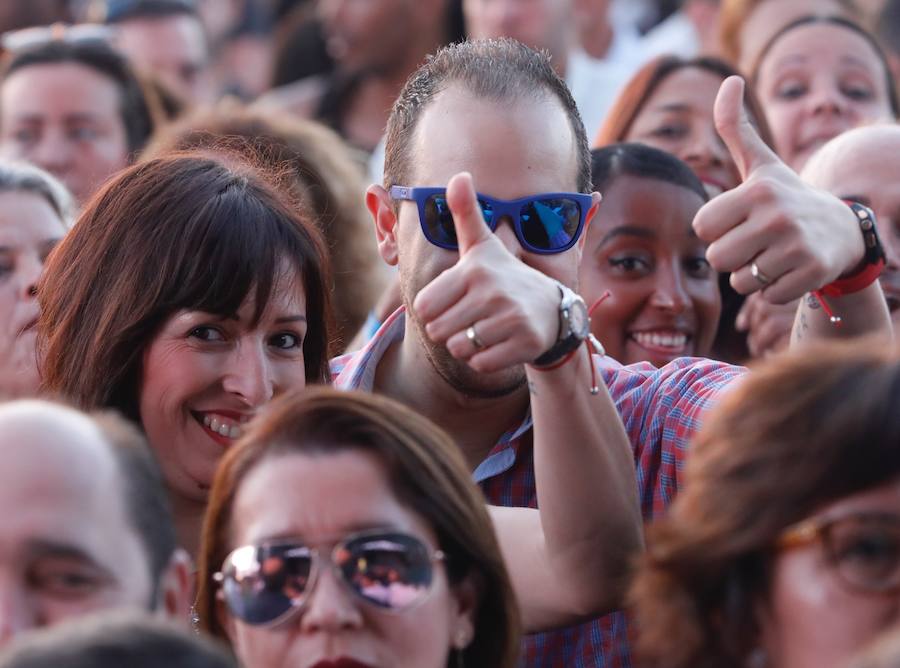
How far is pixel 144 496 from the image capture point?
2344 millimetres

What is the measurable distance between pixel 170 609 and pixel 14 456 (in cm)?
32

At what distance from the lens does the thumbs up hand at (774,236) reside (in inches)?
99.0

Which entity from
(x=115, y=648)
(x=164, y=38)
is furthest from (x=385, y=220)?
(x=164, y=38)

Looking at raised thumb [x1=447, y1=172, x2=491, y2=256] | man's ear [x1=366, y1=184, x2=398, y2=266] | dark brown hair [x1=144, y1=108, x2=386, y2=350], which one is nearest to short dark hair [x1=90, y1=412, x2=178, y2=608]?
raised thumb [x1=447, y1=172, x2=491, y2=256]

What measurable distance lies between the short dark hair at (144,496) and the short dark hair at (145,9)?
5488 mm

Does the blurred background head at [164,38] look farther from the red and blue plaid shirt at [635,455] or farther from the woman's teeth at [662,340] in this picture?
the red and blue plaid shirt at [635,455]

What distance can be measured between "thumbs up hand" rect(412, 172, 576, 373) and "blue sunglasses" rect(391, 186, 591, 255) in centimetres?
57

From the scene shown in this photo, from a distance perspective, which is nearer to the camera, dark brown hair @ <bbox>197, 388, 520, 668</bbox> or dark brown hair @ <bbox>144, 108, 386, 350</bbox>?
dark brown hair @ <bbox>197, 388, 520, 668</bbox>

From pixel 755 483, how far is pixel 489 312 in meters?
0.52

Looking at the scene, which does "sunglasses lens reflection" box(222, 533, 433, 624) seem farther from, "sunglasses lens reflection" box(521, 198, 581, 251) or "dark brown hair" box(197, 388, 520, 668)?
"sunglasses lens reflection" box(521, 198, 581, 251)

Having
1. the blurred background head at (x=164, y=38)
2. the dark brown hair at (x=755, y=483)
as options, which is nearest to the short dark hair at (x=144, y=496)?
the dark brown hair at (x=755, y=483)

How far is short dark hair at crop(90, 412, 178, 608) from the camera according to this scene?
2289 mm

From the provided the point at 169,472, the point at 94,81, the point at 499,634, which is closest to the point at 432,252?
the point at 169,472

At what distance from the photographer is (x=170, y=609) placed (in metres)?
Result: 2.31
